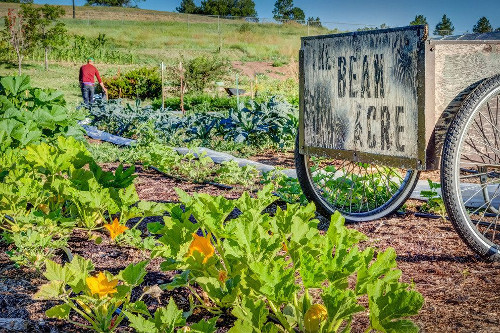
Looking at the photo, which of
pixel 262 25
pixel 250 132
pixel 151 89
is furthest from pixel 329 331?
pixel 262 25

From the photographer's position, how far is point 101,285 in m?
1.92

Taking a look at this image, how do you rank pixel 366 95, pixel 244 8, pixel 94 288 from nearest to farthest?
pixel 94 288 → pixel 366 95 → pixel 244 8

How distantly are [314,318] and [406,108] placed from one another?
154 centimetres

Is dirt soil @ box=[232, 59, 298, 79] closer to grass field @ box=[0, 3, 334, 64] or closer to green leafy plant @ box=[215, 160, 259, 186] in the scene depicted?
grass field @ box=[0, 3, 334, 64]

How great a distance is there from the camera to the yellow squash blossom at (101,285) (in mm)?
1893

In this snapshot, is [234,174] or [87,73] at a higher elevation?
[87,73]

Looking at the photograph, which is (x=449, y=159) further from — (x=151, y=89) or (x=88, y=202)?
(x=151, y=89)

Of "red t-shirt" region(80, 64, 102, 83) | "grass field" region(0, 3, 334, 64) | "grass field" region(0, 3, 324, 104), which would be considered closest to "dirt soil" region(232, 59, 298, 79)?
"grass field" region(0, 3, 324, 104)

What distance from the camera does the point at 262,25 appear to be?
193 ft

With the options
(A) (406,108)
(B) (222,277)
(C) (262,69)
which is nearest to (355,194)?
(A) (406,108)

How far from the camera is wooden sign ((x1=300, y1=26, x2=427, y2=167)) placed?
116 inches

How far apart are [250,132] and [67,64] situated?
25.4 m

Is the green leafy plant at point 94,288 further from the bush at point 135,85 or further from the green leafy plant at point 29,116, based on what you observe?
the bush at point 135,85

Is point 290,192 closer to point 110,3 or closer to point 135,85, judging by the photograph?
point 135,85
